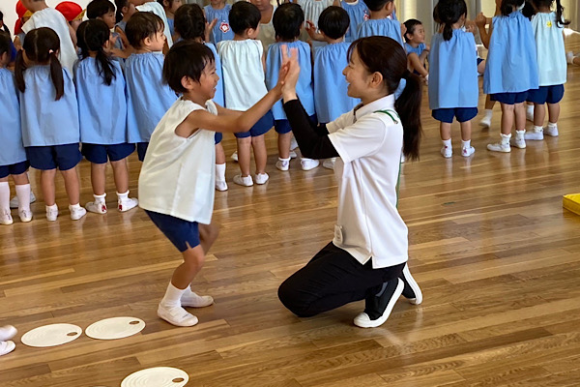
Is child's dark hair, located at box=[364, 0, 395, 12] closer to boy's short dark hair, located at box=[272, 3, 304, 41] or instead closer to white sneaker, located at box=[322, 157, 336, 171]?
boy's short dark hair, located at box=[272, 3, 304, 41]

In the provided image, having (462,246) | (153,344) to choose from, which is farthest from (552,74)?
(153,344)

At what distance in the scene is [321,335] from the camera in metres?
2.73

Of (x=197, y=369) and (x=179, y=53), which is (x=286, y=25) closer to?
(x=179, y=53)

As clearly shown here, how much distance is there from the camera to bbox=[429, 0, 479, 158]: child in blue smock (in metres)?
4.88

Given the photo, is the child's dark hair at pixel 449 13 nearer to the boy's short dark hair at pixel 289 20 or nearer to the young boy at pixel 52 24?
the boy's short dark hair at pixel 289 20

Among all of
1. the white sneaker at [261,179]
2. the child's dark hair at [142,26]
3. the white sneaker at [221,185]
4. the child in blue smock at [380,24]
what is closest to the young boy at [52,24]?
the child's dark hair at [142,26]

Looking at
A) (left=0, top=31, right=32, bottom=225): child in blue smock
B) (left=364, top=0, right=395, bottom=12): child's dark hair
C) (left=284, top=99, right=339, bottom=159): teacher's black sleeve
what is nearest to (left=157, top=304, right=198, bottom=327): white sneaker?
(left=284, top=99, right=339, bottom=159): teacher's black sleeve

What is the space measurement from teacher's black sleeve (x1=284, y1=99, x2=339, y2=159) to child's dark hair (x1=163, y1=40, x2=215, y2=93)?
0.32 m

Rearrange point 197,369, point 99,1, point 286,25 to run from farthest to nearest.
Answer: point 99,1 → point 286,25 → point 197,369

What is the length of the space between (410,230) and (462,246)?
317 mm

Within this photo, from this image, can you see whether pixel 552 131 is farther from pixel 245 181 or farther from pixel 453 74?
pixel 245 181

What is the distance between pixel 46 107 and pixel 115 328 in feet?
5.28

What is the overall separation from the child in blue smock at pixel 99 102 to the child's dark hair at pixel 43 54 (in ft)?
Answer: 0.62

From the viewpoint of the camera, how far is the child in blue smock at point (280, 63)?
4.68 m
